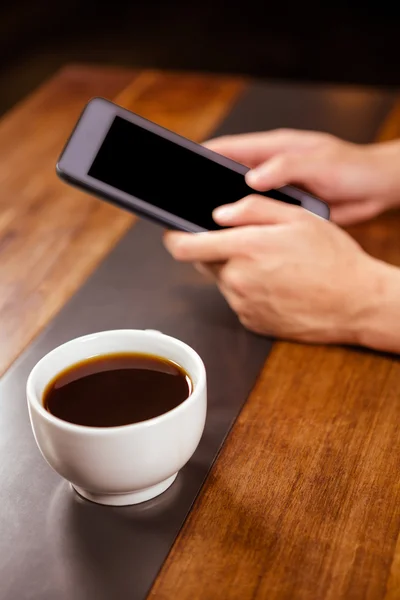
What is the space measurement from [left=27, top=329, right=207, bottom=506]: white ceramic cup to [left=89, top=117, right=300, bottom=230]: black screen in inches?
10.9

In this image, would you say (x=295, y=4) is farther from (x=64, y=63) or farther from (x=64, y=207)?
(x=64, y=207)

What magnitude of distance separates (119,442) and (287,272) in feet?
1.28

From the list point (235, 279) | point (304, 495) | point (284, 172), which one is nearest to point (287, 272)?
point (235, 279)

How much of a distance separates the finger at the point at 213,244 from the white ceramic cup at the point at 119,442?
0.80ft

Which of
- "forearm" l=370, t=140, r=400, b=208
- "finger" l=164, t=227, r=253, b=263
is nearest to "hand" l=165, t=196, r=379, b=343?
"finger" l=164, t=227, r=253, b=263

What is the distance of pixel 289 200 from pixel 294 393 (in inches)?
11.3

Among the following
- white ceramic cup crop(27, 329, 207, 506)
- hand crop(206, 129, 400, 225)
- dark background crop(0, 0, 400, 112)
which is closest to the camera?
white ceramic cup crop(27, 329, 207, 506)

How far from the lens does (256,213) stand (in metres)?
0.93

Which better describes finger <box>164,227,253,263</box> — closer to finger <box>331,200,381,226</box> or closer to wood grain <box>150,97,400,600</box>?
wood grain <box>150,97,400,600</box>

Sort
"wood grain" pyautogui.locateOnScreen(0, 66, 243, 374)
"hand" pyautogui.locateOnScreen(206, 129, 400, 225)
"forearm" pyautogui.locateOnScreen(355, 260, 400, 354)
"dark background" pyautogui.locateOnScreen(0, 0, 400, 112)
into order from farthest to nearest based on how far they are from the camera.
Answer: "dark background" pyautogui.locateOnScreen(0, 0, 400, 112) → "hand" pyautogui.locateOnScreen(206, 129, 400, 225) → "wood grain" pyautogui.locateOnScreen(0, 66, 243, 374) → "forearm" pyautogui.locateOnScreen(355, 260, 400, 354)

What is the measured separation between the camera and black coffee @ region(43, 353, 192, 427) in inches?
25.7

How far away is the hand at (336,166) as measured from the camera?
3.87ft

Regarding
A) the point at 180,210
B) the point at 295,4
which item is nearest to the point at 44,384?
the point at 180,210

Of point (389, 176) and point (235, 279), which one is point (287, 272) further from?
point (389, 176)
